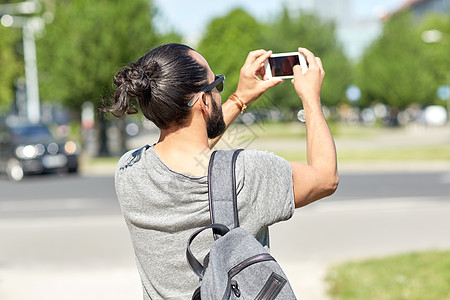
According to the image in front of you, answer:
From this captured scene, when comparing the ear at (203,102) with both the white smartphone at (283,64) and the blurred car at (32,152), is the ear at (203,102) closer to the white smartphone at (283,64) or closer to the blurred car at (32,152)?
the white smartphone at (283,64)

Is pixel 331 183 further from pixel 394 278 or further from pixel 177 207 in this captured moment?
pixel 394 278

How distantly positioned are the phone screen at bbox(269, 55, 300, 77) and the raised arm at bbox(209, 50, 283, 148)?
0.08 ft

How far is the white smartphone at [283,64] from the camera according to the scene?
1880 mm

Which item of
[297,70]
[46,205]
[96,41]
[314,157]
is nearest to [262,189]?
[314,157]

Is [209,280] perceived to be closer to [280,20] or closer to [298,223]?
[298,223]

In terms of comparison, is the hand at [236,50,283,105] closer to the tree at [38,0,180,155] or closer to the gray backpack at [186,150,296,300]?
the gray backpack at [186,150,296,300]

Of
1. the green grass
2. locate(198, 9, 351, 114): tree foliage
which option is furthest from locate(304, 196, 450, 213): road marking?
locate(198, 9, 351, 114): tree foliage

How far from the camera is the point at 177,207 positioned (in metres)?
1.71

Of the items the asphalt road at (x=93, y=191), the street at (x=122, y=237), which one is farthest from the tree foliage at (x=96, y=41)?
the street at (x=122, y=237)

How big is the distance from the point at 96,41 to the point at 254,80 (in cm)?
2126

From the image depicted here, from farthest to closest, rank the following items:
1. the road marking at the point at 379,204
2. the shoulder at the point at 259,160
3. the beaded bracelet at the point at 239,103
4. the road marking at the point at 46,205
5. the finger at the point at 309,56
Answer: the road marking at the point at 46,205 < the road marking at the point at 379,204 < the beaded bracelet at the point at 239,103 < the finger at the point at 309,56 < the shoulder at the point at 259,160

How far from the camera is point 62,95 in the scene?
2323cm

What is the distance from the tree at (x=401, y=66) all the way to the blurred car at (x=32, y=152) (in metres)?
35.5

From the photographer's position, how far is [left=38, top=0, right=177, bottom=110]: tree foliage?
22.3m
